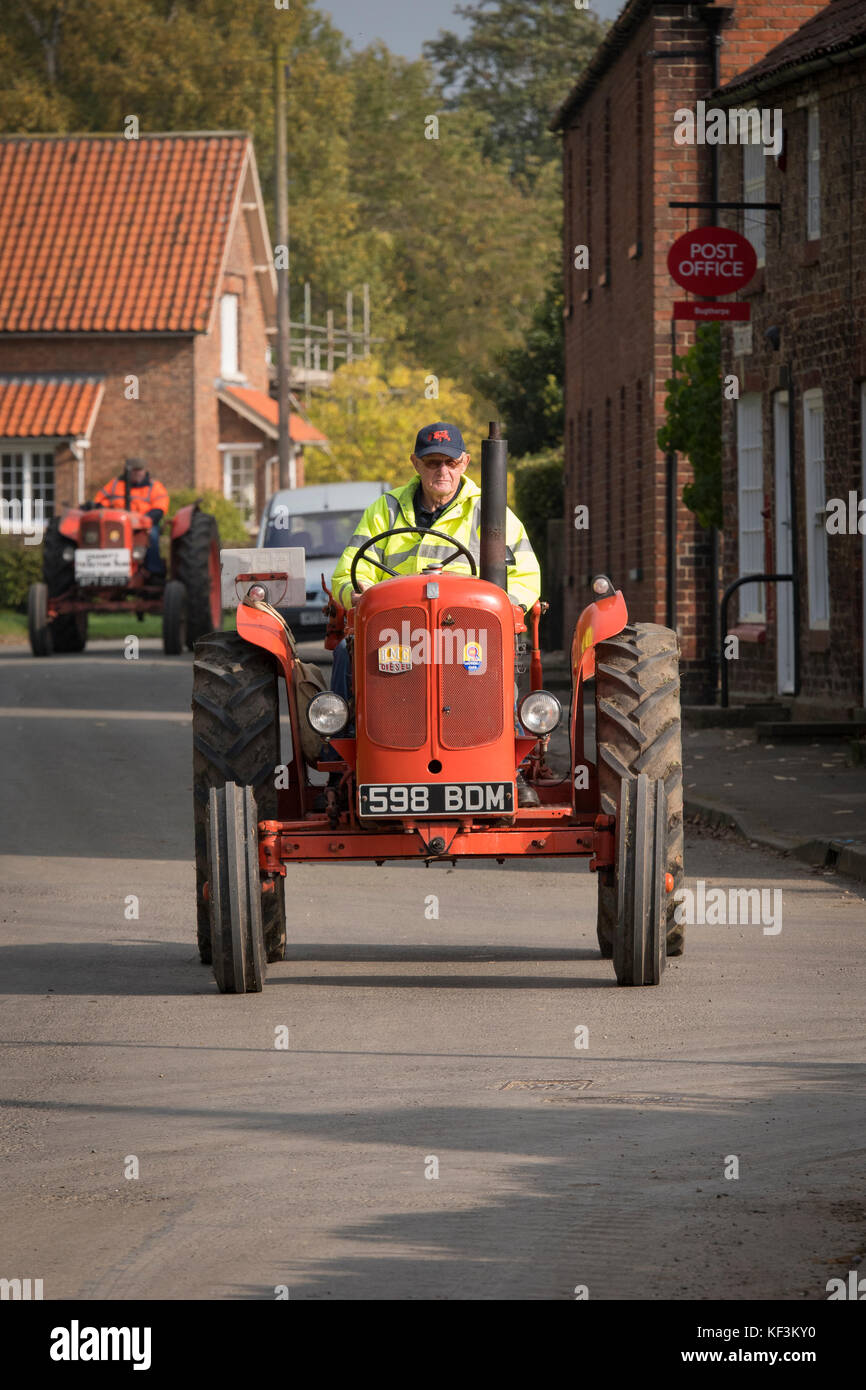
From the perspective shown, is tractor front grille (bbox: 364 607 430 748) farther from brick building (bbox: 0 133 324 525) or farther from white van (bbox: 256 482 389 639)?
brick building (bbox: 0 133 324 525)

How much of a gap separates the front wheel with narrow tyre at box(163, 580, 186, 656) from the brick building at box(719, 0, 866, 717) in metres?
7.77

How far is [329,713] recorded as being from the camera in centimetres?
1030

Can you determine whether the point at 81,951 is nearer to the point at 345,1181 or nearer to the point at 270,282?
the point at 345,1181

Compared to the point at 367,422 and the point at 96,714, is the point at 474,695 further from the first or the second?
the point at 367,422

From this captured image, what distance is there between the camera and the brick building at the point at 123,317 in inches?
2306

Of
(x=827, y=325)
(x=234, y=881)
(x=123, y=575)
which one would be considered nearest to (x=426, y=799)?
(x=234, y=881)

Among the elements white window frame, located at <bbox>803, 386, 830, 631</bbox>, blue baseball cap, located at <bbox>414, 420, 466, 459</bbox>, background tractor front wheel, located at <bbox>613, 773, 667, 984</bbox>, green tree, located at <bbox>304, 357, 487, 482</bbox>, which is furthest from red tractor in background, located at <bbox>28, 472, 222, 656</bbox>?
green tree, located at <bbox>304, 357, 487, 482</bbox>

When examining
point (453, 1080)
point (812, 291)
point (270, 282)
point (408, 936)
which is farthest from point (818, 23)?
point (270, 282)

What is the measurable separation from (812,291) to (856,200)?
4.73 ft

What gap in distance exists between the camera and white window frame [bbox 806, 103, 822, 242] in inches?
979

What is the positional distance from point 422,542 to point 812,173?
1544 cm

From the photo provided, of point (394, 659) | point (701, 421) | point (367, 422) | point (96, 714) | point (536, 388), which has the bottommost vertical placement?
point (96, 714)

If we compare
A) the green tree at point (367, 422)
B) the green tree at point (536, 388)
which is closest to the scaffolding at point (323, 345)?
the green tree at point (367, 422)
